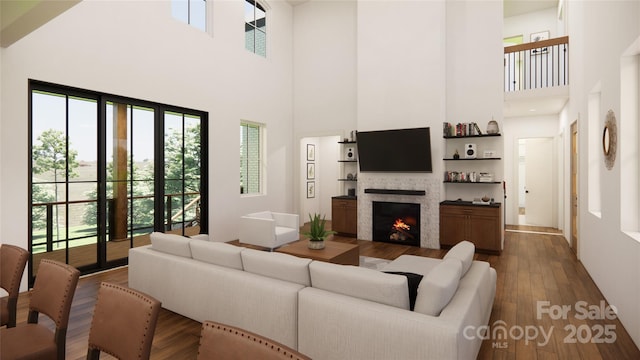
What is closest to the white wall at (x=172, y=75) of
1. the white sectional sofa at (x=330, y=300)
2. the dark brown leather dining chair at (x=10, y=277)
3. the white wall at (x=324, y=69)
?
the white wall at (x=324, y=69)

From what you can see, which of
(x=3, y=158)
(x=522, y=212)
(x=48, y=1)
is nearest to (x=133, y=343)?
(x=48, y=1)

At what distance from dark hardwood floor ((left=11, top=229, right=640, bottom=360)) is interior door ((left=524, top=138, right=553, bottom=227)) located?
314 cm

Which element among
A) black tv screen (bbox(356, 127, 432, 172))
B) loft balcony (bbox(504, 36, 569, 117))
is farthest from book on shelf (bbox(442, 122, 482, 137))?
loft balcony (bbox(504, 36, 569, 117))

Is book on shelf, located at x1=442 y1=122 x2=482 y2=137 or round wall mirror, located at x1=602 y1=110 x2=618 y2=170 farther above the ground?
book on shelf, located at x1=442 y1=122 x2=482 y2=137

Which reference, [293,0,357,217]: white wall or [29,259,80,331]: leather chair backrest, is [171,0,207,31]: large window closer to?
[293,0,357,217]: white wall

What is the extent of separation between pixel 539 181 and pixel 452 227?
12.4ft

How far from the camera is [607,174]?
342 centimetres

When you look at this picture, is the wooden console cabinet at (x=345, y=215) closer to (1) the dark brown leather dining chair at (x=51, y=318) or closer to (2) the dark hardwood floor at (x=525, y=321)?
(2) the dark hardwood floor at (x=525, y=321)

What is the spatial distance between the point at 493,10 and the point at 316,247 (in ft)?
17.8

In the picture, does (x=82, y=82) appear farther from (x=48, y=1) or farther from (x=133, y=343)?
(x=133, y=343)

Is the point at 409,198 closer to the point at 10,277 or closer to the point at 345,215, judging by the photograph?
the point at 345,215

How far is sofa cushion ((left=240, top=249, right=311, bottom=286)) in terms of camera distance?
8.23 ft

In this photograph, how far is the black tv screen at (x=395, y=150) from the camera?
623 cm

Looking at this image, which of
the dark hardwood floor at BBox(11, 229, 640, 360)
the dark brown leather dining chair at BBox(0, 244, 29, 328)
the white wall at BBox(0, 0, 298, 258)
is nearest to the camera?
the dark brown leather dining chair at BBox(0, 244, 29, 328)
